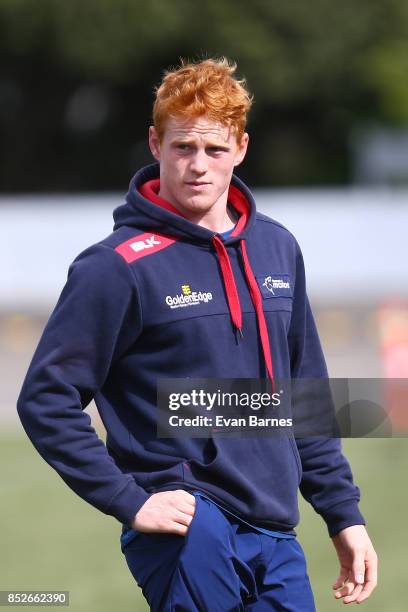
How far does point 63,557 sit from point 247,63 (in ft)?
110

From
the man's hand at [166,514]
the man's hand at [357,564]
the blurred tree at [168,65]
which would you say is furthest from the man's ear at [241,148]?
the blurred tree at [168,65]

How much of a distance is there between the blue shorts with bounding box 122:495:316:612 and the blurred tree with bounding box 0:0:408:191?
3548cm

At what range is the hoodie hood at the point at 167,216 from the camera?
143 inches

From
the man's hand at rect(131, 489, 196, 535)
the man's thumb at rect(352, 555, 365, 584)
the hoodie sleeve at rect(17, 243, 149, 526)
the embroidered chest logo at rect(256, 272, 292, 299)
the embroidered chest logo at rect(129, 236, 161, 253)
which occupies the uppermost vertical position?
the embroidered chest logo at rect(129, 236, 161, 253)

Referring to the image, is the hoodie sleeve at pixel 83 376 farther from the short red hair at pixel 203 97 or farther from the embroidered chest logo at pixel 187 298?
the short red hair at pixel 203 97

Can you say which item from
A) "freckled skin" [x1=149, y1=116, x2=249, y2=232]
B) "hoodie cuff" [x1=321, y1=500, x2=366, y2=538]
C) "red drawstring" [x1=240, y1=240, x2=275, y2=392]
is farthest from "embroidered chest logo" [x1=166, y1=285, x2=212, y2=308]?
"hoodie cuff" [x1=321, y1=500, x2=366, y2=538]

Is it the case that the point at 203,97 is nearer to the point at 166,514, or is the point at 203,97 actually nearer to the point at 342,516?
the point at 166,514

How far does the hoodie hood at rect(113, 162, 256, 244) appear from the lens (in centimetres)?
364

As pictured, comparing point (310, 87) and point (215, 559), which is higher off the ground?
point (310, 87)

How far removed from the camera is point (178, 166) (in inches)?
144

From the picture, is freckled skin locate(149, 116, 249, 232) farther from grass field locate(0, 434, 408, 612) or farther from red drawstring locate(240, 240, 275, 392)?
grass field locate(0, 434, 408, 612)

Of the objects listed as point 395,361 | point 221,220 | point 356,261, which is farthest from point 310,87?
point 221,220

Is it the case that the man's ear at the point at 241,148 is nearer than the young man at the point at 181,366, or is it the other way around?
the young man at the point at 181,366

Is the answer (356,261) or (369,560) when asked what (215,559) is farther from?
(356,261)
